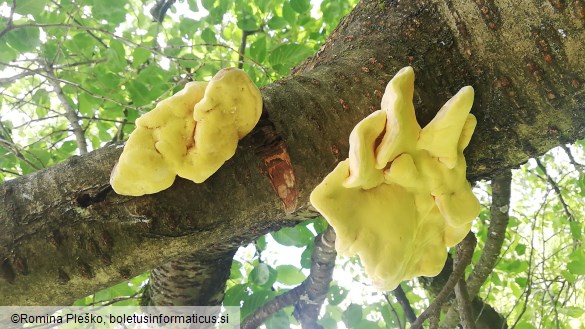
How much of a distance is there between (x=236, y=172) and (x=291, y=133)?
0.56ft

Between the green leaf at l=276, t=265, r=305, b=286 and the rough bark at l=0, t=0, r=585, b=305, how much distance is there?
4.57 feet

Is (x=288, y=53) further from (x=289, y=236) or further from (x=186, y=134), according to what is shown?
(x=186, y=134)

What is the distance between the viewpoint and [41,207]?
3.70ft

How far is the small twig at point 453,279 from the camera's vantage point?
188cm

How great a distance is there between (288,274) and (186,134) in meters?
1.62

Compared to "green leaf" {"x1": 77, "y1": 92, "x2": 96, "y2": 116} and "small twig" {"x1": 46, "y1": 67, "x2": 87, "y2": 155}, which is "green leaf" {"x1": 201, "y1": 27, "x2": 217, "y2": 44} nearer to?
"green leaf" {"x1": 77, "y1": 92, "x2": 96, "y2": 116}

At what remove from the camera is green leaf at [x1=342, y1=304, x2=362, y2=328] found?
242 centimetres

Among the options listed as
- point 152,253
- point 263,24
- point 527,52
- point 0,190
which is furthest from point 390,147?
point 263,24

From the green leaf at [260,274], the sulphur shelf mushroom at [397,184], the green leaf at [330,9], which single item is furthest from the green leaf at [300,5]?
the sulphur shelf mushroom at [397,184]

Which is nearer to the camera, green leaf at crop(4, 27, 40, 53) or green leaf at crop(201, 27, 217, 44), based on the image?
green leaf at crop(4, 27, 40, 53)

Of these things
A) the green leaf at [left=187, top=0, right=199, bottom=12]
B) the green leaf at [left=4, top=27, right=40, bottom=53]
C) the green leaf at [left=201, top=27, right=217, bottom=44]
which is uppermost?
the green leaf at [left=187, top=0, right=199, bottom=12]

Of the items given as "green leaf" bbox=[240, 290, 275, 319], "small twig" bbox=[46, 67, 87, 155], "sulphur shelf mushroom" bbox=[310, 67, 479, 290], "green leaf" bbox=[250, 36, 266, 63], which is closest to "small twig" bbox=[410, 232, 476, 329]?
"sulphur shelf mushroom" bbox=[310, 67, 479, 290]

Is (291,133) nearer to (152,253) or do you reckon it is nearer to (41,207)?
(152,253)

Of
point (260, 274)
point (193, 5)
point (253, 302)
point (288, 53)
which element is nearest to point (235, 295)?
point (253, 302)
